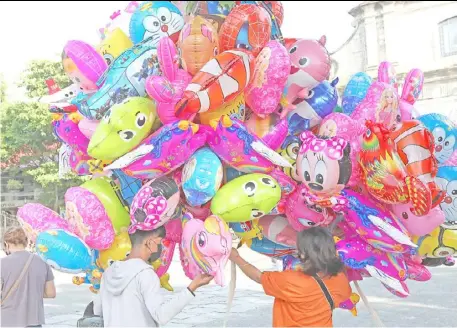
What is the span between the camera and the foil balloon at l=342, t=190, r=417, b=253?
264cm

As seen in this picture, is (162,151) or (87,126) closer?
(162,151)

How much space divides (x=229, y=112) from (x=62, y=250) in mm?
1083

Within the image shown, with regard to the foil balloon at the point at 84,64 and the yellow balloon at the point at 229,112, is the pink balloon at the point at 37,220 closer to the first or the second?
the foil balloon at the point at 84,64

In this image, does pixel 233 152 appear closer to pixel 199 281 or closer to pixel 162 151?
pixel 162 151

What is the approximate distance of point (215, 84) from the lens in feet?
8.29

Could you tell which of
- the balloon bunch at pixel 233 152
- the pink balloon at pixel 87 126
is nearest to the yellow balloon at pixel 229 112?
the balloon bunch at pixel 233 152

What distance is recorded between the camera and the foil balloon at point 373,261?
110 inches

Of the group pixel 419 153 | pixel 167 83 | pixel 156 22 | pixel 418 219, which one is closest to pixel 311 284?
pixel 418 219

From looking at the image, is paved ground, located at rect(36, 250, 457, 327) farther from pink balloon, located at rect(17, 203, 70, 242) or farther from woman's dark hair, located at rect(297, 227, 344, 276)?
woman's dark hair, located at rect(297, 227, 344, 276)

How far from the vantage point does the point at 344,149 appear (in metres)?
2.53

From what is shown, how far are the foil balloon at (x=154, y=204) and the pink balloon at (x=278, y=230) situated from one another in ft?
2.19

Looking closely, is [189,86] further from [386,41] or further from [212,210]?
[386,41]

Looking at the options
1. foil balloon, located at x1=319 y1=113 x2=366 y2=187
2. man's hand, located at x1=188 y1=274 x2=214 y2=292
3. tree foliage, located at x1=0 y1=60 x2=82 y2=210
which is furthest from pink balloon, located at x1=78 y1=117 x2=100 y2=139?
tree foliage, located at x1=0 y1=60 x2=82 y2=210

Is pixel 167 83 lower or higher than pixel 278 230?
higher
